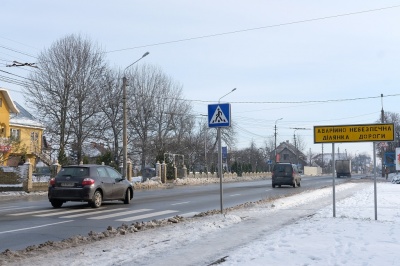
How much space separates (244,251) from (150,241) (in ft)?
7.05

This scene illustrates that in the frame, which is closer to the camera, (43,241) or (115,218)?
(43,241)

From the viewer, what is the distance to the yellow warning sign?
492 inches

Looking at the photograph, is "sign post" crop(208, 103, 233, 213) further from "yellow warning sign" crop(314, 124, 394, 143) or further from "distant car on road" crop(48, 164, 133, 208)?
"distant car on road" crop(48, 164, 133, 208)

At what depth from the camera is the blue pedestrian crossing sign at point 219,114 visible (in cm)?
1330

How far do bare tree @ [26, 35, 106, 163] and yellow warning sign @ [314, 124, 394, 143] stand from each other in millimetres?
35820

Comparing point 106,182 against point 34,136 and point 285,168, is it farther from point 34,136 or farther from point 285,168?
point 34,136

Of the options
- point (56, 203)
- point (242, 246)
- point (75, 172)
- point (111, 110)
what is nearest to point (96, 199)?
point (75, 172)

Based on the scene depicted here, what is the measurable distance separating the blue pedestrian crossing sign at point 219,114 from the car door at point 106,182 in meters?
5.52

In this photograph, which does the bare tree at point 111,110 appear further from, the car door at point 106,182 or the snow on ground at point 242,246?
the snow on ground at point 242,246

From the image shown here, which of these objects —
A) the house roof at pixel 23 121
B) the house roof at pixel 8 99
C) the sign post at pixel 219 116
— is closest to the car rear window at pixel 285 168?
the sign post at pixel 219 116

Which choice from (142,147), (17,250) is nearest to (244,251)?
(17,250)

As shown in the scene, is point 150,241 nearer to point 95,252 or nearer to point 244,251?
point 95,252

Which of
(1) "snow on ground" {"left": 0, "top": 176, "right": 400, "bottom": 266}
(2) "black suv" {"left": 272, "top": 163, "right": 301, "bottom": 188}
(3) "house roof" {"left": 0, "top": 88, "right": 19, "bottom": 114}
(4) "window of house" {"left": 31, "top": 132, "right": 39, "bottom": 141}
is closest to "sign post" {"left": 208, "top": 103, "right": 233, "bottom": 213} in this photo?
(1) "snow on ground" {"left": 0, "top": 176, "right": 400, "bottom": 266}

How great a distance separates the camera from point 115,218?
537 inches
